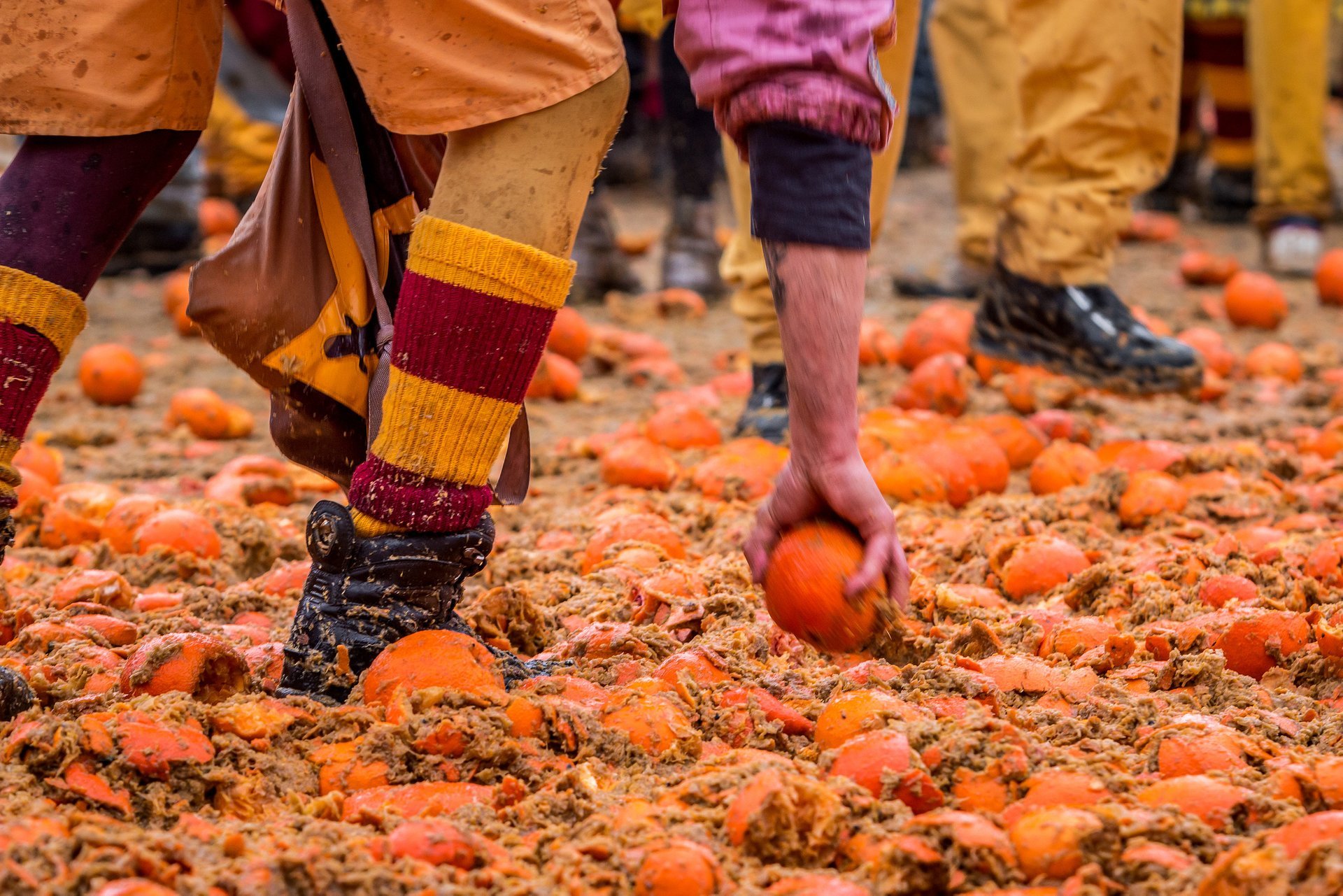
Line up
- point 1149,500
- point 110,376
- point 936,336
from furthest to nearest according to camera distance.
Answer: point 936,336 < point 110,376 < point 1149,500

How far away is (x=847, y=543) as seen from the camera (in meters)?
1.71

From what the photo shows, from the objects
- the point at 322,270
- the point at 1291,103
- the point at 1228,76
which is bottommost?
the point at 322,270

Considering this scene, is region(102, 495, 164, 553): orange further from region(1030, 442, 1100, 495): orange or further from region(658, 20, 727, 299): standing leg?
region(658, 20, 727, 299): standing leg

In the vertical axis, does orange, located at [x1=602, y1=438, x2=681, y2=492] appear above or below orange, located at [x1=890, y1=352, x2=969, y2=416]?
below

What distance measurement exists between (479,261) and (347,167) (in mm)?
420

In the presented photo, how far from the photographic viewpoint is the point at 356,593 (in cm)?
178

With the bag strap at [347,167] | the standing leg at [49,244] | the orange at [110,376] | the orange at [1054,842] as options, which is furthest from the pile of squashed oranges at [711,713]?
the orange at [110,376]

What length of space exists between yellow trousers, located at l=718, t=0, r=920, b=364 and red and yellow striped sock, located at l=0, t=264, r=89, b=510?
70.0 inches

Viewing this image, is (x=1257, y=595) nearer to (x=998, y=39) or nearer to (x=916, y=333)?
(x=916, y=333)

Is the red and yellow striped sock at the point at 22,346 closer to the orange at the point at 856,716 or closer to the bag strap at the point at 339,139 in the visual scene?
the bag strap at the point at 339,139

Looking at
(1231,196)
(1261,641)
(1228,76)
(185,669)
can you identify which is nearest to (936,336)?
(1261,641)

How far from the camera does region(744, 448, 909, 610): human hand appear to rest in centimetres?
169

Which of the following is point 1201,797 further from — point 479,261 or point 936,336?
point 936,336

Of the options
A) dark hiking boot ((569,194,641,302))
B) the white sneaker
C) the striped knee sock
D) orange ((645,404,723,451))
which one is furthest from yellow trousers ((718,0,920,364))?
the striped knee sock
